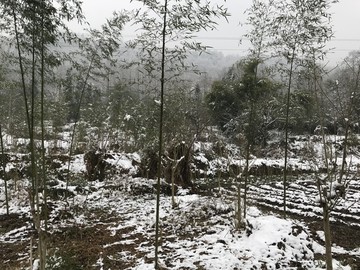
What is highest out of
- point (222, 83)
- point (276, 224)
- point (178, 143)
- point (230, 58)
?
point (230, 58)

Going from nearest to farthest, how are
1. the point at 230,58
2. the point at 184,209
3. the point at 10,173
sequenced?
the point at 184,209
the point at 10,173
the point at 230,58

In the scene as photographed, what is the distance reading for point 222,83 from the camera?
59.2 ft

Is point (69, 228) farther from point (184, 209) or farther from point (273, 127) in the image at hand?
point (273, 127)

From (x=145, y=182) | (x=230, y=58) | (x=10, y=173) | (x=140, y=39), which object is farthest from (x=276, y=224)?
(x=230, y=58)

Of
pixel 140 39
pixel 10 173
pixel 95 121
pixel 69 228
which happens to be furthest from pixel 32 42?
pixel 95 121

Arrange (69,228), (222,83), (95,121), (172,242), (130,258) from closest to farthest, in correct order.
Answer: (130,258)
(172,242)
(69,228)
(95,121)
(222,83)

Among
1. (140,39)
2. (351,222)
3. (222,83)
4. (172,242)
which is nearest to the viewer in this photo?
(140,39)

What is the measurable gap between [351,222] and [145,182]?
5884mm

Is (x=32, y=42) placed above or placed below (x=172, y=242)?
above

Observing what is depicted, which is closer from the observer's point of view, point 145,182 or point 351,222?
point 351,222

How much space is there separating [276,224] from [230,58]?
503 feet

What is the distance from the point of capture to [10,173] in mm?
8883

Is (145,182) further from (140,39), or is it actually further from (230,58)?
(230,58)

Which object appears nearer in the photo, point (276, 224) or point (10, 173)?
point (276, 224)
